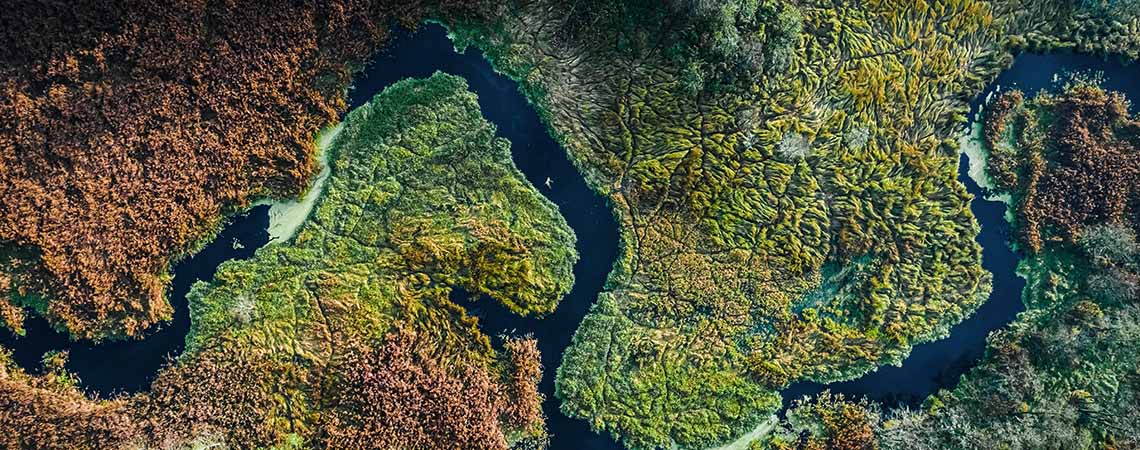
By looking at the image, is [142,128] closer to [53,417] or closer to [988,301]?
[53,417]

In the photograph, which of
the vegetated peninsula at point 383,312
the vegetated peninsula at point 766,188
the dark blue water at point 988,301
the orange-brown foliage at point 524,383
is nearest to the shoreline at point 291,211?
the vegetated peninsula at point 383,312

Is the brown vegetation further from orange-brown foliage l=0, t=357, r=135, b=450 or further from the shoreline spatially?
orange-brown foliage l=0, t=357, r=135, b=450

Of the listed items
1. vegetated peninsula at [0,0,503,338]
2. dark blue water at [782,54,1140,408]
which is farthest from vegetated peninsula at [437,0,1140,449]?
vegetated peninsula at [0,0,503,338]

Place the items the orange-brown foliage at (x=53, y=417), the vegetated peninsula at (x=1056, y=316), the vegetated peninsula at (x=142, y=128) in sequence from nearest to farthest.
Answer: the vegetated peninsula at (x=142, y=128) → the orange-brown foliage at (x=53, y=417) → the vegetated peninsula at (x=1056, y=316)

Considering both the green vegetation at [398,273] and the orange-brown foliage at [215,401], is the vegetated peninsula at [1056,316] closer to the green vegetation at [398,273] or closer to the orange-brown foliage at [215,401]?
the green vegetation at [398,273]

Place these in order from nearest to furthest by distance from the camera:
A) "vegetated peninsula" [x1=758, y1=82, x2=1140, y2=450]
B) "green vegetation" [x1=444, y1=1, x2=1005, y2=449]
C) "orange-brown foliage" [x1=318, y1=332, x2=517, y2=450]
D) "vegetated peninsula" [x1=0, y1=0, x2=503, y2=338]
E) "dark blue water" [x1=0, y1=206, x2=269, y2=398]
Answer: "vegetated peninsula" [x1=0, y1=0, x2=503, y2=338] < "dark blue water" [x1=0, y1=206, x2=269, y2=398] < "orange-brown foliage" [x1=318, y1=332, x2=517, y2=450] < "vegetated peninsula" [x1=758, y1=82, x2=1140, y2=450] < "green vegetation" [x1=444, y1=1, x2=1005, y2=449]

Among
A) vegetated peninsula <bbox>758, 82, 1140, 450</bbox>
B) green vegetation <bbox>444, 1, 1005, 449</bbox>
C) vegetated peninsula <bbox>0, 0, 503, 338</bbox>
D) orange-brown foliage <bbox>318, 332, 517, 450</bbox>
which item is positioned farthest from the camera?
green vegetation <bbox>444, 1, 1005, 449</bbox>

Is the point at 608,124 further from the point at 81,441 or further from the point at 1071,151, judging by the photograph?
the point at 81,441
